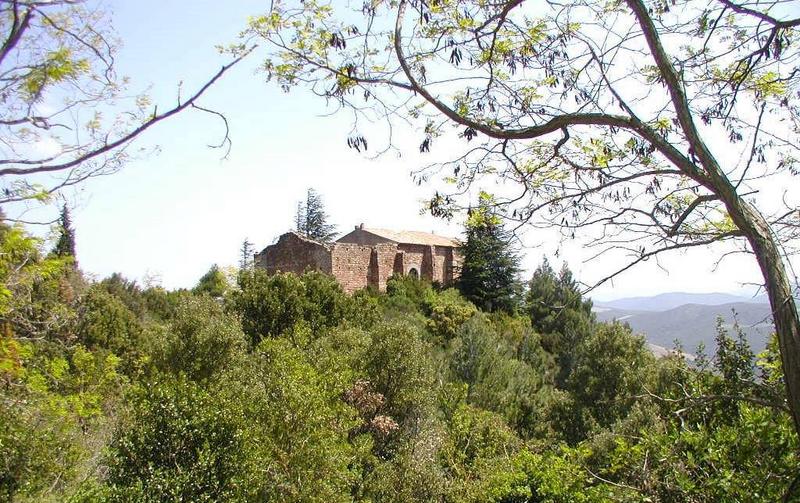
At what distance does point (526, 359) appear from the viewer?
2520cm

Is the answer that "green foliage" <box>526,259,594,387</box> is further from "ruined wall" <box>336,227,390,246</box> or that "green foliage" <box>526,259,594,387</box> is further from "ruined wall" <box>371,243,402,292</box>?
"ruined wall" <box>336,227,390,246</box>

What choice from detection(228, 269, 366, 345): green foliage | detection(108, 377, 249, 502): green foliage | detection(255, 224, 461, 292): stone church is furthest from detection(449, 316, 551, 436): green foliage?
detection(108, 377, 249, 502): green foliage

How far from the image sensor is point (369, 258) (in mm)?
29766

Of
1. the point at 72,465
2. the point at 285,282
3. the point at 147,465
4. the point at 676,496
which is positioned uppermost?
the point at 285,282

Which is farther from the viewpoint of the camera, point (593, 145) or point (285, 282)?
point (285, 282)

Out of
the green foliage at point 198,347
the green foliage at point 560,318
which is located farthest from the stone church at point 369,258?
the green foliage at point 198,347

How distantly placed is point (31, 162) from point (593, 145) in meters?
4.38

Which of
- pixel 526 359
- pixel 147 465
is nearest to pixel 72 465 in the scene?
pixel 147 465

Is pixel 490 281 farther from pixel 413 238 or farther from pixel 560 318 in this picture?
pixel 413 238

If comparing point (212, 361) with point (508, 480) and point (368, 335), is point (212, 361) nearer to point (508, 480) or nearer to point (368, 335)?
point (368, 335)

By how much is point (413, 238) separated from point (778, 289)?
1249 inches

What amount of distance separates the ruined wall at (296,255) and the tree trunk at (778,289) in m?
24.4

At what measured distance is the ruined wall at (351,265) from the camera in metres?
27.7

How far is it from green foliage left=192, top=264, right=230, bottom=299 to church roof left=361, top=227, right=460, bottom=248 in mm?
8585
